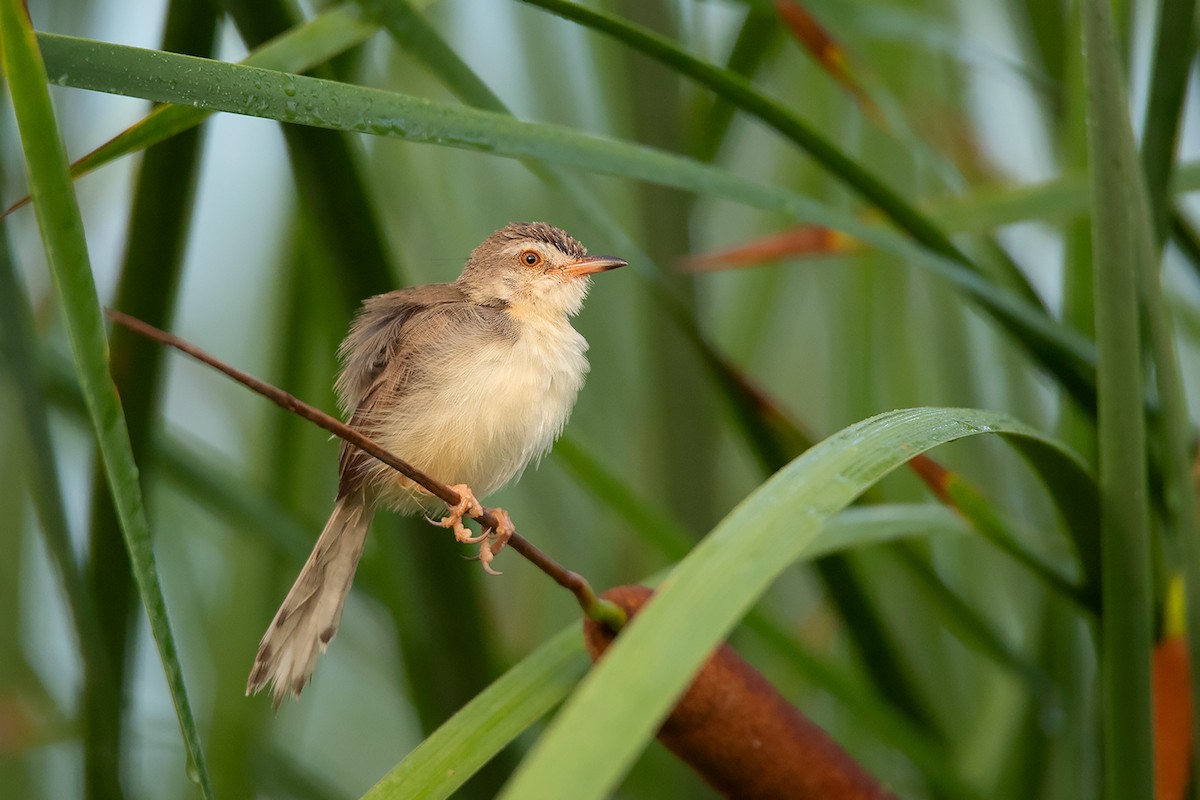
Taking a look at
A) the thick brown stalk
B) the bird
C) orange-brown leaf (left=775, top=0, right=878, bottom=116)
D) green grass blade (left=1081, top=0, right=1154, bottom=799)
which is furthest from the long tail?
orange-brown leaf (left=775, top=0, right=878, bottom=116)

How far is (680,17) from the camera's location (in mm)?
1781

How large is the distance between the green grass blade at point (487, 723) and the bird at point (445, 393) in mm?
145

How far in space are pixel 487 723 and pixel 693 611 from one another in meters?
0.39

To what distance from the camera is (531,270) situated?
1229 millimetres

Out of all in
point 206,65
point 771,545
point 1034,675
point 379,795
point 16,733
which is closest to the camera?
point 771,545

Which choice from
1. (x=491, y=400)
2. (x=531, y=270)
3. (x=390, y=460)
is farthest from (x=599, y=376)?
(x=390, y=460)

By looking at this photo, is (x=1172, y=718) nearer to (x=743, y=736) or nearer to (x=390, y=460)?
(x=743, y=736)

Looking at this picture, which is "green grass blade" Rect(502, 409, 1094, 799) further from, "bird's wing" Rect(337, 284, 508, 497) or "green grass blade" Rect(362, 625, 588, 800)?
"bird's wing" Rect(337, 284, 508, 497)

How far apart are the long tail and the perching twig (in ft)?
0.57

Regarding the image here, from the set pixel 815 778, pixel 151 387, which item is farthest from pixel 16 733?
pixel 815 778

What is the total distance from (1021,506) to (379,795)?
156cm

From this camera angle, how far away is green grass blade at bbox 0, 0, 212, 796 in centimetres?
63

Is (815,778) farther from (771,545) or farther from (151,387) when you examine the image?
(151,387)

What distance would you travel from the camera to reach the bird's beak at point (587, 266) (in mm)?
1187
